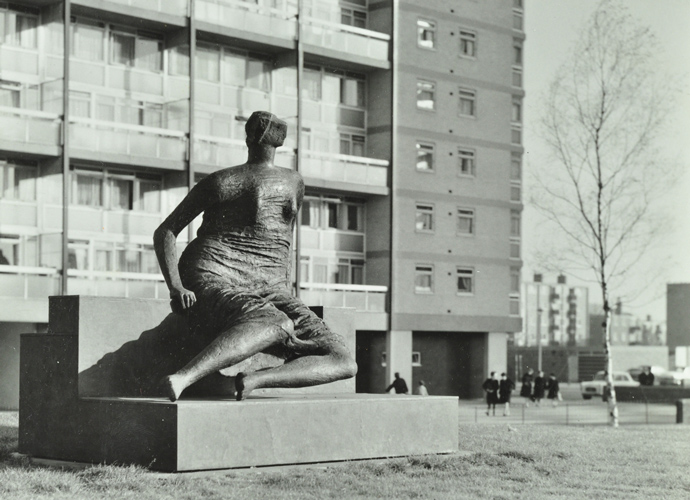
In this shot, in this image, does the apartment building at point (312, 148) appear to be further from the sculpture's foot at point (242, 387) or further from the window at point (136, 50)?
the sculpture's foot at point (242, 387)

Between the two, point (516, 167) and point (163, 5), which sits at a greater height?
point (163, 5)

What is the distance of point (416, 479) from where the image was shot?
9750mm

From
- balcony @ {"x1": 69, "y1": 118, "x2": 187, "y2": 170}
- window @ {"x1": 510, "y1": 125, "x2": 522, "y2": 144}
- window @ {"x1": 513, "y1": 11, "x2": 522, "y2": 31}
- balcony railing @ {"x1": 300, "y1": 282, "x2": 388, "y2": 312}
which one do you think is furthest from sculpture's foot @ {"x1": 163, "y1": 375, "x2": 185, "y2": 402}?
window @ {"x1": 513, "y1": 11, "x2": 522, "y2": 31}

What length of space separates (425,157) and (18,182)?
1713 cm

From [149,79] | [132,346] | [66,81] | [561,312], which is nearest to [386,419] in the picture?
[132,346]

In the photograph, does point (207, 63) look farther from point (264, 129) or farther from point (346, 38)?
point (264, 129)

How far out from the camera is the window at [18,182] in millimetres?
36875

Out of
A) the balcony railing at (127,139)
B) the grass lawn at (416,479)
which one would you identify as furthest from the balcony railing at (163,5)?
the grass lawn at (416,479)

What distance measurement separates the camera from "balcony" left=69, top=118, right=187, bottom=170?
36812mm

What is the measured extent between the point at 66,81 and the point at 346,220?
14.1m

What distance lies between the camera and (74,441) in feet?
35.7

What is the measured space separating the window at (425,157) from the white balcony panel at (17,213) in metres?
16.3

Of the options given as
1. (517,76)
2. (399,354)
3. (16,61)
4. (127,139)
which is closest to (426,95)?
(517,76)

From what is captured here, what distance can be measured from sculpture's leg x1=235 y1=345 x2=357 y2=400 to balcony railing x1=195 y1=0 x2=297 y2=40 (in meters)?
30.3
